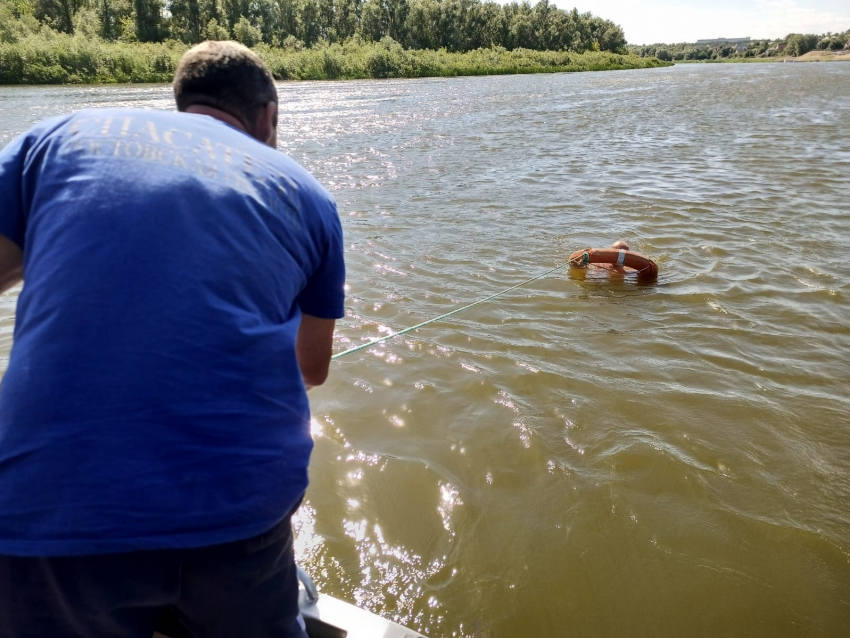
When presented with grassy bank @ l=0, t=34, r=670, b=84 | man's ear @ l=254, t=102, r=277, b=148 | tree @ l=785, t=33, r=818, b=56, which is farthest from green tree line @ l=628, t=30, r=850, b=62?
man's ear @ l=254, t=102, r=277, b=148

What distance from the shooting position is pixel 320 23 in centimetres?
7156

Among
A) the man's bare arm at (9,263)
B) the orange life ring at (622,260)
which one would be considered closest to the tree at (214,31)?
the orange life ring at (622,260)

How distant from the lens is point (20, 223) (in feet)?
4.56

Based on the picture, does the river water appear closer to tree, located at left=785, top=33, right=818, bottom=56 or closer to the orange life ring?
the orange life ring

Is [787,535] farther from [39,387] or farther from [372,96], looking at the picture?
[372,96]

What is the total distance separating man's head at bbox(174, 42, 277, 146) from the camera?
5.17 ft

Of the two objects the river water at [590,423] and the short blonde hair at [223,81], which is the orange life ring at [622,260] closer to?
the river water at [590,423]

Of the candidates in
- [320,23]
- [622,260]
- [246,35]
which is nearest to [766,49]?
[320,23]

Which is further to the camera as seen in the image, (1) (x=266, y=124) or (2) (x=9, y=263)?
(1) (x=266, y=124)

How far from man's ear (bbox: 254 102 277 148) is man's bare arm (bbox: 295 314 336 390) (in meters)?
0.52

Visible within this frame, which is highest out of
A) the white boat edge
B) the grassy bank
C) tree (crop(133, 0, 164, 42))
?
tree (crop(133, 0, 164, 42))

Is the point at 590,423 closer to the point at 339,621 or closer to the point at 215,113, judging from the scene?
the point at 339,621

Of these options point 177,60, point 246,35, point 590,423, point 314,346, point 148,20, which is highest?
point 148,20

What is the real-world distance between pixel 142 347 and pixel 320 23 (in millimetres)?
79698
